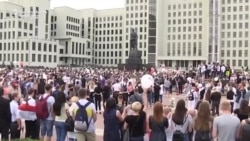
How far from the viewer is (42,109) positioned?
1068 cm

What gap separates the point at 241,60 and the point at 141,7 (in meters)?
37.6

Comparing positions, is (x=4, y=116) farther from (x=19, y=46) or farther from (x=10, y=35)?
(x=10, y=35)

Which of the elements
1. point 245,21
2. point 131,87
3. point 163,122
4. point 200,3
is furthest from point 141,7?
point 163,122

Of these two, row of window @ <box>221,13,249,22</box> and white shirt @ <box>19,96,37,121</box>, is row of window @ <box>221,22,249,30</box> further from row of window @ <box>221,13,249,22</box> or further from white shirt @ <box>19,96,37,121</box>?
white shirt @ <box>19,96,37,121</box>

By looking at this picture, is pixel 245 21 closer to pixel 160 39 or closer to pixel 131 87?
pixel 160 39

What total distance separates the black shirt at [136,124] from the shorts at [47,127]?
134 inches

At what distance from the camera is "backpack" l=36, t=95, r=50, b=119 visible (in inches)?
420

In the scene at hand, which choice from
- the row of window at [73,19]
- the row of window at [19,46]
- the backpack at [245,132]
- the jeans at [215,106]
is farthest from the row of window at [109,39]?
the backpack at [245,132]

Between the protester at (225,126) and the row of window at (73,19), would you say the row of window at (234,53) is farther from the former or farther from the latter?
the protester at (225,126)

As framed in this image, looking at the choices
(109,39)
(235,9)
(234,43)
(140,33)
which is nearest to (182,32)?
(140,33)

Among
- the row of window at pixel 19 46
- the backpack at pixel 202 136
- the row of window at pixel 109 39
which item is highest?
the row of window at pixel 109 39

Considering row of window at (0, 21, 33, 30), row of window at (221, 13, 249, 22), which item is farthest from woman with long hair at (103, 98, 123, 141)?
row of window at (221, 13, 249, 22)

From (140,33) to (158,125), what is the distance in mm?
121763

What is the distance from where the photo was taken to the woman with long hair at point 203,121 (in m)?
7.52
